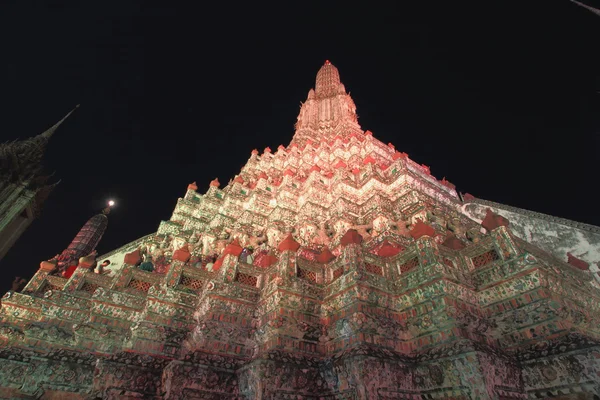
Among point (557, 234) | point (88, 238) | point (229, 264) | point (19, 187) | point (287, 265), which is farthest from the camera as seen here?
point (88, 238)

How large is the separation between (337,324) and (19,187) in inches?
878

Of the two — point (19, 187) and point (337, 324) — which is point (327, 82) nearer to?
point (19, 187)

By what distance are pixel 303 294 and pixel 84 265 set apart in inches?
444

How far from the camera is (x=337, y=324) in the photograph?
32.8 feet

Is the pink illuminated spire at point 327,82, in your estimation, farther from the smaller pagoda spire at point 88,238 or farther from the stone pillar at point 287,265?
the stone pillar at point 287,265

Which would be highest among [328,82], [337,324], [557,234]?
[328,82]

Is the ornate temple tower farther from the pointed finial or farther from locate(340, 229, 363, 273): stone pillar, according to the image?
locate(340, 229, 363, 273): stone pillar

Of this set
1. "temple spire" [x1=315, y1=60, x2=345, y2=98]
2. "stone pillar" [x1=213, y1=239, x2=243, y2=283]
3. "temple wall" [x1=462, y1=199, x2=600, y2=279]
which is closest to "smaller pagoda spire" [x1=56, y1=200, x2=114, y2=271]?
"stone pillar" [x1=213, y1=239, x2=243, y2=283]

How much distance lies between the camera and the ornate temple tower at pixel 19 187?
60.0ft

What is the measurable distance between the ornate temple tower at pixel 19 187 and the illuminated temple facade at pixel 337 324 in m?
6.70

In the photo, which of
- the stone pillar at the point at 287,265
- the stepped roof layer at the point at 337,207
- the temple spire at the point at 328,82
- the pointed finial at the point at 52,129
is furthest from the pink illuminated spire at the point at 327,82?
the stone pillar at the point at 287,265

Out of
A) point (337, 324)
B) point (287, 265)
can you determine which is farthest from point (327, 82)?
point (337, 324)

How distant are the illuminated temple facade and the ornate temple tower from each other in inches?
264

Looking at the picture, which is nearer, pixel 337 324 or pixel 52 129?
pixel 337 324
